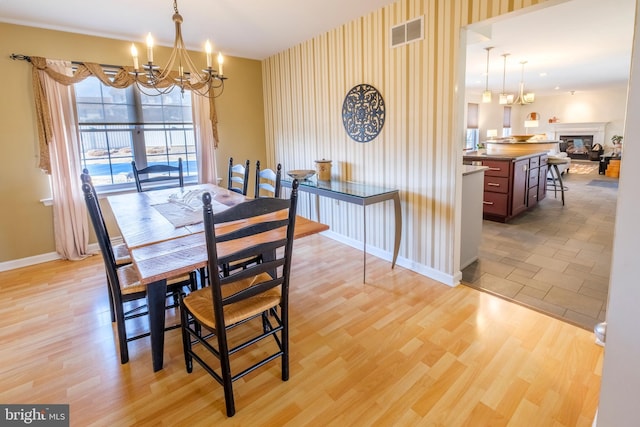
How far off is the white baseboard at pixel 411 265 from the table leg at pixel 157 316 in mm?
2216

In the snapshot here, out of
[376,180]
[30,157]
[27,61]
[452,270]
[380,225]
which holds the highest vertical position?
[27,61]

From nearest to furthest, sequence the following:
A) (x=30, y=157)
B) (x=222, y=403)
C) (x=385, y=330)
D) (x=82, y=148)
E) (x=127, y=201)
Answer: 1. (x=222, y=403)
2. (x=385, y=330)
3. (x=127, y=201)
4. (x=30, y=157)
5. (x=82, y=148)

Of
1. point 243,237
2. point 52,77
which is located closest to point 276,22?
point 52,77

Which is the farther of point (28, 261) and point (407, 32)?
point (28, 261)

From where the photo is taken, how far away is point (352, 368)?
1913 millimetres

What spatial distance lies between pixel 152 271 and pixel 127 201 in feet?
5.50

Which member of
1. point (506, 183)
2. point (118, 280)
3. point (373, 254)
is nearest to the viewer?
point (118, 280)

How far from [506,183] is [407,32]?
8.70 ft

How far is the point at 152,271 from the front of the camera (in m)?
1.46

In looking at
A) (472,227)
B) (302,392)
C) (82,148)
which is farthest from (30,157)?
(472,227)

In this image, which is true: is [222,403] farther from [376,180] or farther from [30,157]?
[30,157]

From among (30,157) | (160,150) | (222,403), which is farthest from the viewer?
(160,150)

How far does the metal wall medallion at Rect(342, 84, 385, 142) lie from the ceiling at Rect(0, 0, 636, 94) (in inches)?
28.3

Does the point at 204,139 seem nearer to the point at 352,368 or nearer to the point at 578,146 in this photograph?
the point at 352,368
